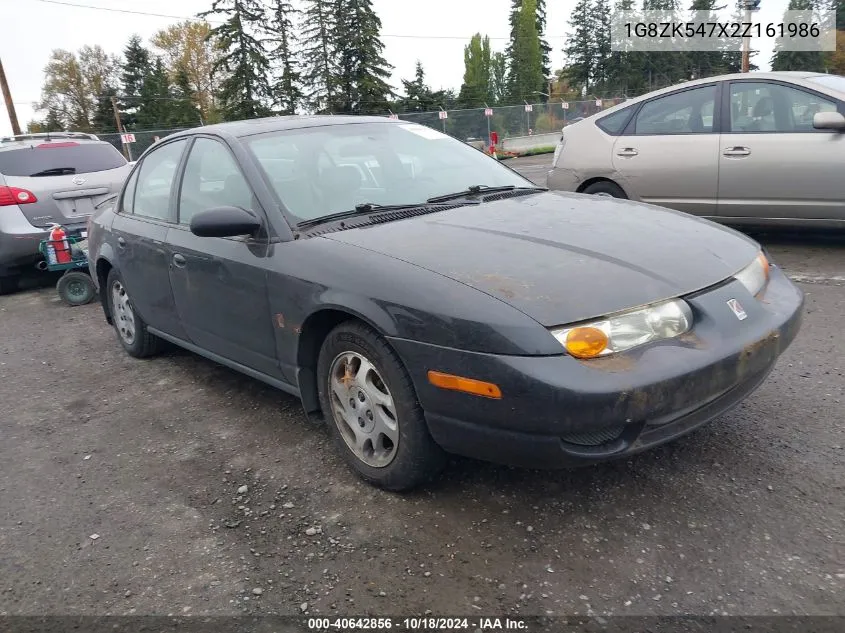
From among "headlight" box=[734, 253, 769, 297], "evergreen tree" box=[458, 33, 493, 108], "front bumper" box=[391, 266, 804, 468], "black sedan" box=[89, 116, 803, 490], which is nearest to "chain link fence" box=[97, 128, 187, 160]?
"black sedan" box=[89, 116, 803, 490]

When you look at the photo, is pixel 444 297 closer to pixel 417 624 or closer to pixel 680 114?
pixel 417 624

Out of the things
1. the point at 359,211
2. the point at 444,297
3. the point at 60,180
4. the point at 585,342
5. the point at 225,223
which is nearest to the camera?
the point at 585,342

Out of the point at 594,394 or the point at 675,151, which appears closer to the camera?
the point at 594,394

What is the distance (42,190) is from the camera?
7.33 m

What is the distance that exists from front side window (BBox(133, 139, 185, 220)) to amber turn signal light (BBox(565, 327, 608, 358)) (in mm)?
2763

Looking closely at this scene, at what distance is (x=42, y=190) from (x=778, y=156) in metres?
7.27

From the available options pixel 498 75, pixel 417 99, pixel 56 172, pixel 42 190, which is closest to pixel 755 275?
pixel 42 190

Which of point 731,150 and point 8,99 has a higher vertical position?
point 8,99

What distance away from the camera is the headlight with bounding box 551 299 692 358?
226cm

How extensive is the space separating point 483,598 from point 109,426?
2.57 meters

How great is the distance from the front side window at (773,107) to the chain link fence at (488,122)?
2039cm

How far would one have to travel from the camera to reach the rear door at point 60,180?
287 inches

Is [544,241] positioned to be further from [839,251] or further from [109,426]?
[839,251]

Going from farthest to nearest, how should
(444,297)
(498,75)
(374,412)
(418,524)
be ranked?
(498,75)
(374,412)
(418,524)
(444,297)
